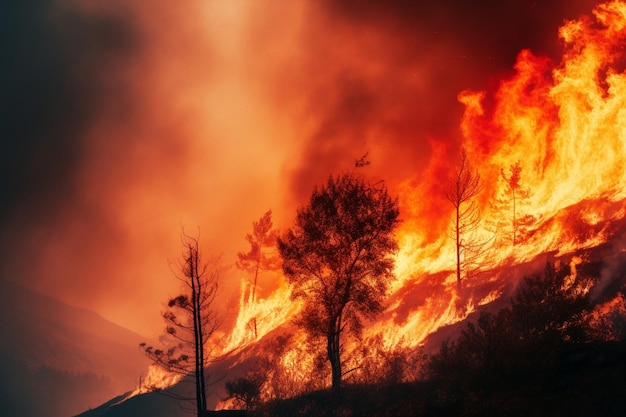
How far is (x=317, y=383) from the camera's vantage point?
5119 centimetres

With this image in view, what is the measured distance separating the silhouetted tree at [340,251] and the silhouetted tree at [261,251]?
49030mm

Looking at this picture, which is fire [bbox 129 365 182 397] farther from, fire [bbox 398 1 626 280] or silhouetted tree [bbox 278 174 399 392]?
silhouetted tree [bbox 278 174 399 392]

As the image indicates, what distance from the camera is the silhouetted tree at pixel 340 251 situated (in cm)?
4612

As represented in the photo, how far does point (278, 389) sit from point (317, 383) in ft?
10.1

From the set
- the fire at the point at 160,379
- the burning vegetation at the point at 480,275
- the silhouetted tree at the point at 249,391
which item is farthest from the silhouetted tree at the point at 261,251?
the silhouetted tree at the point at 249,391

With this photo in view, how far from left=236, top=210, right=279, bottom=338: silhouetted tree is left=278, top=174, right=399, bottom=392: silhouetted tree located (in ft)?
161

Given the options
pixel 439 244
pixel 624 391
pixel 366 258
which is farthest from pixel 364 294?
pixel 439 244

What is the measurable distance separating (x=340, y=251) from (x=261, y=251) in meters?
51.3

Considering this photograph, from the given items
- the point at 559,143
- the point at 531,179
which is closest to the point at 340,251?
the point at 559,143

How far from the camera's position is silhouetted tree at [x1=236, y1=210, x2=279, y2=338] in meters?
96.0

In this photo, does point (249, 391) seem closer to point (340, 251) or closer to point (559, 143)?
point (340, 251)

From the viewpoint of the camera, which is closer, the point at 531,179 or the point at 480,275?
the point at 480,275

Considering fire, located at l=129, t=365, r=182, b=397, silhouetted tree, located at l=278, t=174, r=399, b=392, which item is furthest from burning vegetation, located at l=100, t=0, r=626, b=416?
fire, located at l=129, t=365, r=182, b=397

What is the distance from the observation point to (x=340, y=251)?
152 feet
